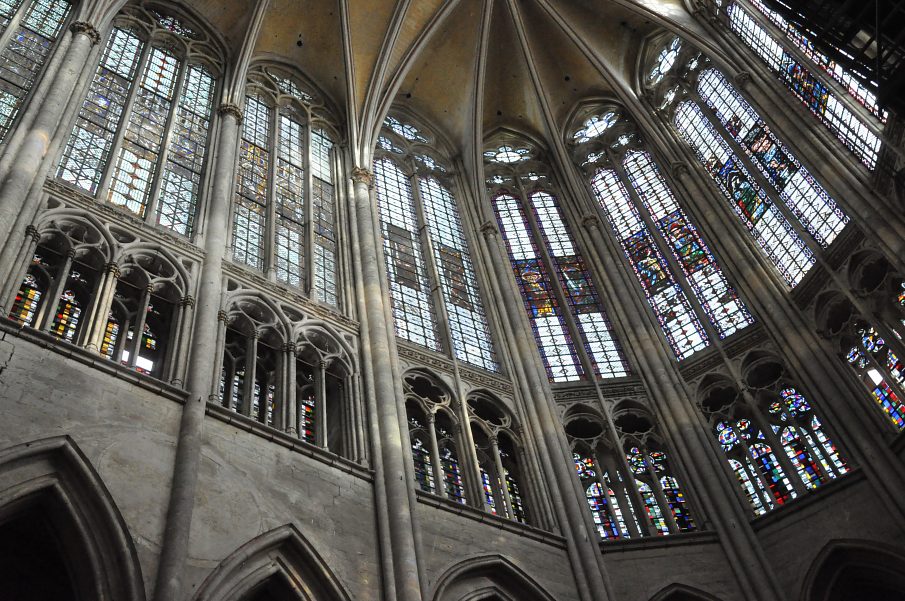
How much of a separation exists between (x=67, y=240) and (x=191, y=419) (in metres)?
3.41

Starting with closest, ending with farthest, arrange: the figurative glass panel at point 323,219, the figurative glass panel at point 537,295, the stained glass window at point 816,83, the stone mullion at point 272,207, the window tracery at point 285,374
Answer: the window tracery at point 285,374 < the stone mullion at point 272,207 < the stained glass window at point 816,83 < the figurative glass panel at point 323,219 < the figurative glass panel at point 537,295

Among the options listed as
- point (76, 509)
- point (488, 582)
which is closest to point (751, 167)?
point (488, 582)

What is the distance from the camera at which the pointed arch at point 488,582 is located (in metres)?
12.0

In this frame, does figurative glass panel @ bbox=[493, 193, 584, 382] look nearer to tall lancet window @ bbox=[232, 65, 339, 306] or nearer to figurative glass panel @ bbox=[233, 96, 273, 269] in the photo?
tall lancet window @ bbox=[232, 65, 339, 306]

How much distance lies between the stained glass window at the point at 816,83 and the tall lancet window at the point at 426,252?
739 centimetres

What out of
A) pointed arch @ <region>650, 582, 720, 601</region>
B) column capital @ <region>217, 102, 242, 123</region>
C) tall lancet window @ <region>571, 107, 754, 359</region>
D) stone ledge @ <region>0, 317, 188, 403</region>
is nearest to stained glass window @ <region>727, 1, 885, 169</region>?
tall lancet window @ <region>571, 107, 754, 359</region>

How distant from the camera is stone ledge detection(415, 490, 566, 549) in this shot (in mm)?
12820

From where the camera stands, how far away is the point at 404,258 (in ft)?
61.2

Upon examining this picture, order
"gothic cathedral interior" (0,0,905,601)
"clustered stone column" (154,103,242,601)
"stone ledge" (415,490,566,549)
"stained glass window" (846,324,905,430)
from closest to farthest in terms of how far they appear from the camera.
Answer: "clustered stone column" (154,103,242,601) → "gothic cathedral interior" (0,0,905,601) → "stone ledge" (415,490,566,549) → "stained glass window" (846,324,905,430)

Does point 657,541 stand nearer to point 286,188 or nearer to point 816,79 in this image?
point 816,79

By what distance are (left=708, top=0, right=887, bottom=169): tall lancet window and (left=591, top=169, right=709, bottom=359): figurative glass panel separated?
4.44 metres

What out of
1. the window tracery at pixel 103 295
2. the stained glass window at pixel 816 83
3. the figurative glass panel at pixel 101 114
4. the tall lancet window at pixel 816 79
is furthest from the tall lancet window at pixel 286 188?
the stained glass window at pixel 816 83

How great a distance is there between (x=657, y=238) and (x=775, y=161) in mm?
3088

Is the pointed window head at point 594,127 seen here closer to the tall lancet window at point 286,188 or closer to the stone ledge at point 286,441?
the tall lancet window at point 286,188
